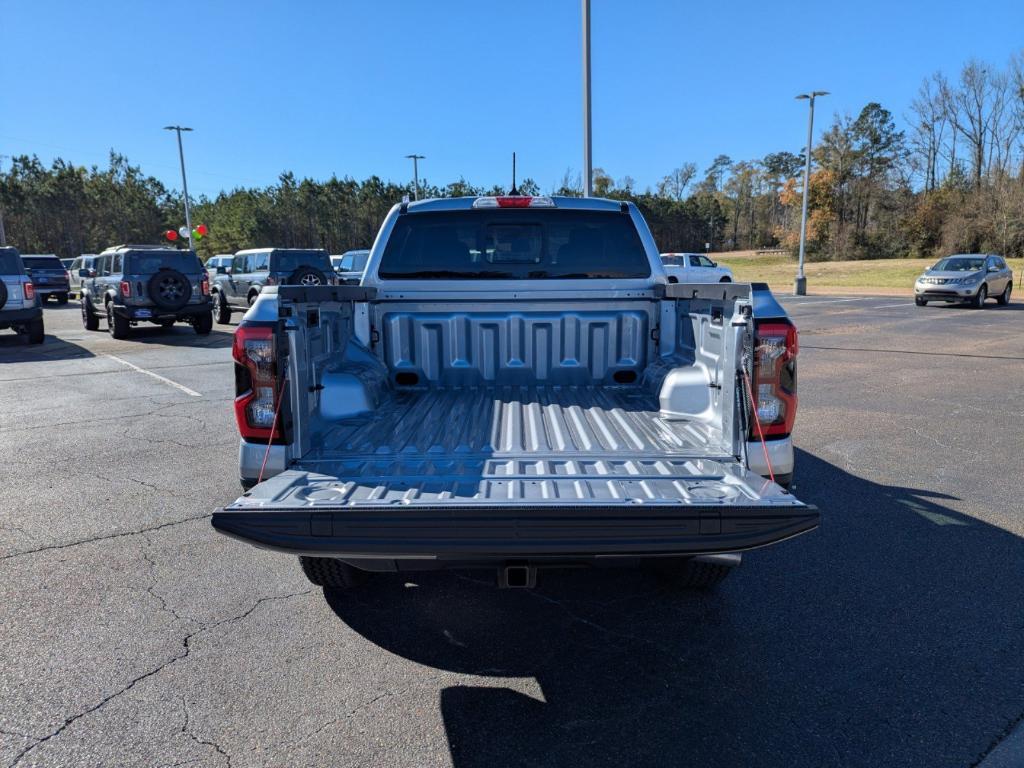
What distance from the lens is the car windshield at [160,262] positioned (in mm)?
14914

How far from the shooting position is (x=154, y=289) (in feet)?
48.9

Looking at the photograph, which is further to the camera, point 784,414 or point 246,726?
point 784,414

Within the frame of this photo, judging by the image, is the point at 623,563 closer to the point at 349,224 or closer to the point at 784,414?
the point at 784,414

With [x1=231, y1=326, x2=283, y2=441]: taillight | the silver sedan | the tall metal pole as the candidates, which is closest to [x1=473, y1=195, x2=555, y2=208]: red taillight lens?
[x1=231, y1=326, x2=283, y2=441]: taillight

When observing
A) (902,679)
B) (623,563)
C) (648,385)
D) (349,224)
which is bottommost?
(902,679)

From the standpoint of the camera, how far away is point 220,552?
4.13 metres

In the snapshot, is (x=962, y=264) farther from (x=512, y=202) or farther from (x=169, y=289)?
(x=169, y=289)

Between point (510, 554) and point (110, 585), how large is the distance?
2651mm

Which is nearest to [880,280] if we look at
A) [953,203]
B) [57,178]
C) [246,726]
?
[953,203]

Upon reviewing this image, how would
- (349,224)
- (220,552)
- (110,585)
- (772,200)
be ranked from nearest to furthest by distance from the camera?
(110,585) < (220,552) < (349,224) < (772,200)

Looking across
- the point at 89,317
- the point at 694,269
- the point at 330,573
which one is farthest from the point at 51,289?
the point at 330,573

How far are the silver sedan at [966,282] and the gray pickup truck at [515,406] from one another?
2104 cm

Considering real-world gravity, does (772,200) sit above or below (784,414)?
above

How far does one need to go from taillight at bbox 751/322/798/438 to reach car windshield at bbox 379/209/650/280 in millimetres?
1679
